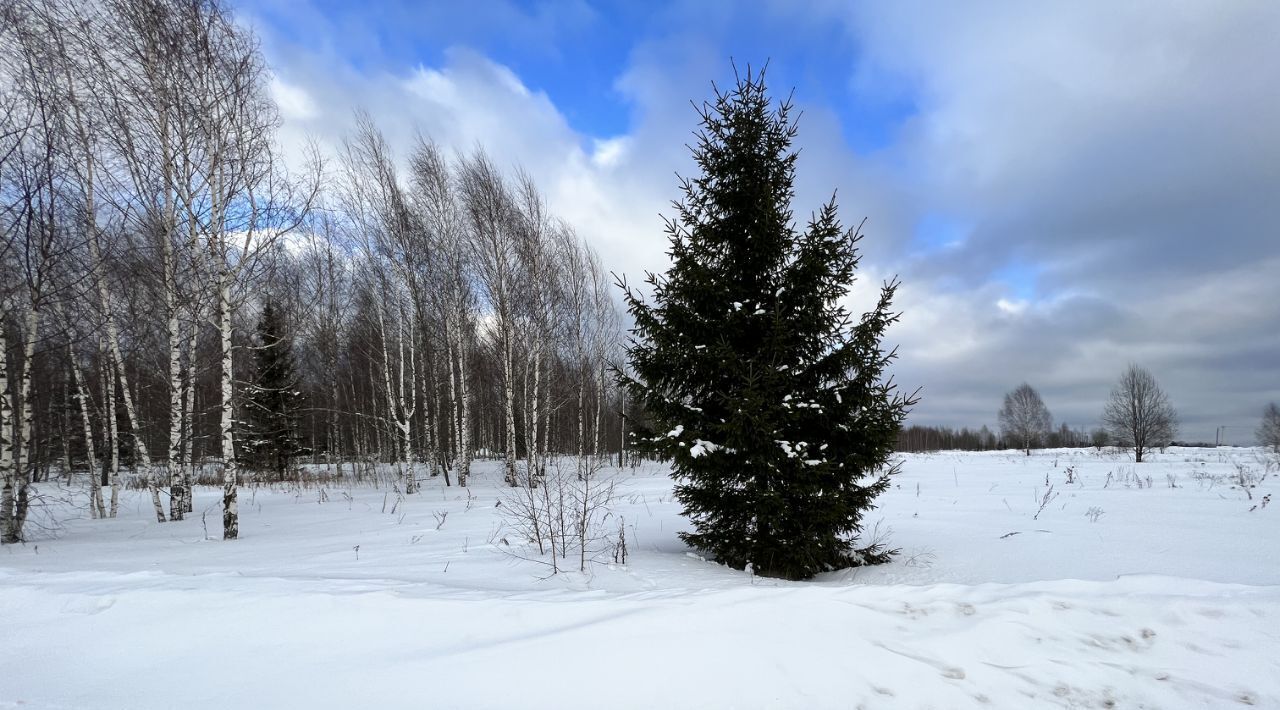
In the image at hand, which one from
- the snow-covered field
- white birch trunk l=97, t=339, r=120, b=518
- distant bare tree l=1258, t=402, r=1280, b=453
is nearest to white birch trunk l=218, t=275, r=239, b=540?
the snow-covered field

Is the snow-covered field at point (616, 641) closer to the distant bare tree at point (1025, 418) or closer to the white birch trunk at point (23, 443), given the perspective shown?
the white birch trunk at point (23, 443)

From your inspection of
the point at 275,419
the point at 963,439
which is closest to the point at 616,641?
the point at 275,419

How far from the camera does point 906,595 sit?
11.1 ft

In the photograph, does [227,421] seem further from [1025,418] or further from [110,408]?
[1025,418]

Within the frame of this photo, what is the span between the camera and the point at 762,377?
530 cm

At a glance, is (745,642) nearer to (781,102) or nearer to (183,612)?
(183,612)

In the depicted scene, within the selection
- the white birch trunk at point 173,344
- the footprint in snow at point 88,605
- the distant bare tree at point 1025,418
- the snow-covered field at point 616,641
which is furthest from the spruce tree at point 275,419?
the distant bare tree at point 1025,418

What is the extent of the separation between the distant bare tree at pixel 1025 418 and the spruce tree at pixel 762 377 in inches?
2724

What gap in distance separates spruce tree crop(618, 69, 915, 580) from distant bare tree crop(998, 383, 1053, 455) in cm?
A: 6919

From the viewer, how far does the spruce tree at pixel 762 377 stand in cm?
527

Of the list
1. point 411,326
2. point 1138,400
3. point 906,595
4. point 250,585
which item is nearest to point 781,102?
point 906,595

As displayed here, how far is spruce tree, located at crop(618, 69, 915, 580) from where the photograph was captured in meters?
5.27

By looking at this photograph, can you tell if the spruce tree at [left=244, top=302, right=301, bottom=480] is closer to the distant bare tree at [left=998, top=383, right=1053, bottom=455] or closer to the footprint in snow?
the footprint in snow

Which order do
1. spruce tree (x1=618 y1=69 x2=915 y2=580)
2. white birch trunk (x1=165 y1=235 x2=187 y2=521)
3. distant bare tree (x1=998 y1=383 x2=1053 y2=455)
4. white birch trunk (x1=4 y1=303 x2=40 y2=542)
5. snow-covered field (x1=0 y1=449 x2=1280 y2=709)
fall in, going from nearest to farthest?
snow-covered field (x1=0 y1=449 x2=1280 y2=709) → spruce tree (x1=618 y1=69 x2=915 y2=580) → white birch trunk (x1=4 y1=303 x2=40 y2=542) → white birch trunk (x1=165 y1=235 x2=187 y2=521) → distant bare tree (x1=998 y1=383 x2=1053 y2=455)
